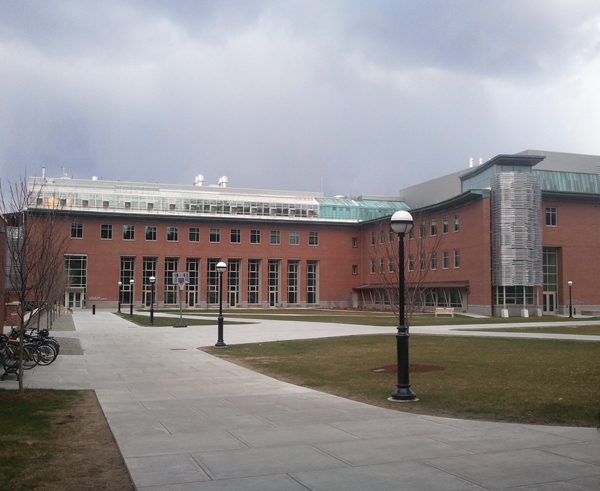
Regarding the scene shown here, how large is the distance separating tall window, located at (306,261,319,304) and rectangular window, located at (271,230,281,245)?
545 centimetres

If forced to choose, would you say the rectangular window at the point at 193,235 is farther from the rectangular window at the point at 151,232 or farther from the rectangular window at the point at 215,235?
the rectangular window at the point at 151,232

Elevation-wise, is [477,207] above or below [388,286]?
above

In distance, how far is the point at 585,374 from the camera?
15062 mm

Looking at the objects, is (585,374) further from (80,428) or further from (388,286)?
(80,428)

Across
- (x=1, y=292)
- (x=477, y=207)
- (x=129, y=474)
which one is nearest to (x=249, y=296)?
(x=477, y=207)

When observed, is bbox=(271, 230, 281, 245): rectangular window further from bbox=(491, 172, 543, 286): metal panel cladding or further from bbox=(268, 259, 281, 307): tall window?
bbox=(491, 172, 543, 286): metal panel cladding

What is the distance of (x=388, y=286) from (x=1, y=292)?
14.4 m

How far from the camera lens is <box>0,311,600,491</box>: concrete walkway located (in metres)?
6.66

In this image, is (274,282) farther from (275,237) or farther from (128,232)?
(128,232)

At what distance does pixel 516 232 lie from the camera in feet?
192

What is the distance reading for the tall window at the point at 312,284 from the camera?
8800 cm

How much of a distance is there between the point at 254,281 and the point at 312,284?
8.28 metres

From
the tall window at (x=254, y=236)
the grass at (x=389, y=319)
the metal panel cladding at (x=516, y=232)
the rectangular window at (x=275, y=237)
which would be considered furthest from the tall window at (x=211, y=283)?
the metal panel cladding at (x=516, y=232)

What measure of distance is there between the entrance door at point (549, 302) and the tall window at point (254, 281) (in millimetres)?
38709
